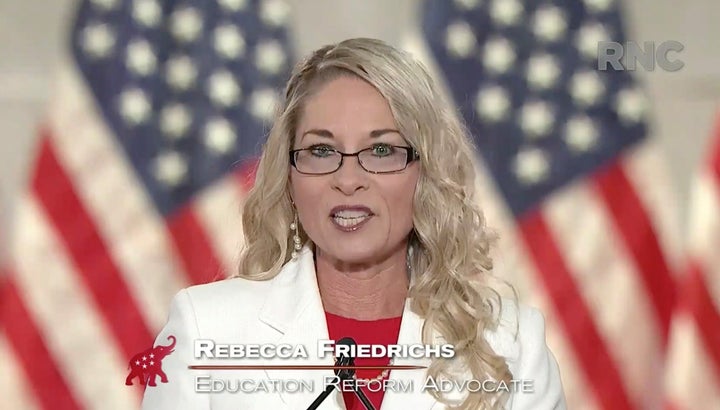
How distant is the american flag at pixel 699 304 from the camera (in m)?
1.94

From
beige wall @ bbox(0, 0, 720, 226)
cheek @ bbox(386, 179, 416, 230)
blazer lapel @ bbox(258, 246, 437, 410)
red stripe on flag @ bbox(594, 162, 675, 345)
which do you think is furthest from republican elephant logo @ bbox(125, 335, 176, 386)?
red stripe on flag @ bbox(594, 162, 675, 345)

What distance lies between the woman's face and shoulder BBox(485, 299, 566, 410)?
0.64ft

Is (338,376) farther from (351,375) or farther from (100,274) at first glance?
(100,274)

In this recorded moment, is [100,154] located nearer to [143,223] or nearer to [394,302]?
[143,223]

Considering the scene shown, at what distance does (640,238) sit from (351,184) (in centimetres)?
87

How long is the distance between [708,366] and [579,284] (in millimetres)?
305

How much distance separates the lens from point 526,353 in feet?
4.52

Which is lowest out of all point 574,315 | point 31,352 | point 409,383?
point 31,352

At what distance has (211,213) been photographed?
195 centimetres

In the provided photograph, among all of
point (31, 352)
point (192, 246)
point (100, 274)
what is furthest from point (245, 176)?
point (31, 352)

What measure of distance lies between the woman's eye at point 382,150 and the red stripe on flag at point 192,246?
705 mm

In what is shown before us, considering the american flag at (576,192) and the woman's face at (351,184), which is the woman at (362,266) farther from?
the american flag at (576,192)

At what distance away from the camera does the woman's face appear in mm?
1304

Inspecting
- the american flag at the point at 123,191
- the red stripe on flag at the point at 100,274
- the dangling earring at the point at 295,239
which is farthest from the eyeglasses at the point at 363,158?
the red stripe on flag at the point at 100,274
